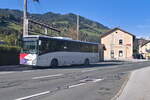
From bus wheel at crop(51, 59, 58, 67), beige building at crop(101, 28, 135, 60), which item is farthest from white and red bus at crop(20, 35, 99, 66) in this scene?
beige building at crop(101, 28, 135, 60)

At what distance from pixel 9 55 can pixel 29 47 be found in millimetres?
4414

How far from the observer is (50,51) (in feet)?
98.5

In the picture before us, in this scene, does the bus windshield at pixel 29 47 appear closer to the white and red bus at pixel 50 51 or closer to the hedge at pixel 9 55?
the white and red bus at pixel 50 51

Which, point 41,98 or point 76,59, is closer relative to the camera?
point 41,98

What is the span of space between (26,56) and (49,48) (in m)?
2.39

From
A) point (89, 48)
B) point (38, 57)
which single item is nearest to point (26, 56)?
point (38, 57)

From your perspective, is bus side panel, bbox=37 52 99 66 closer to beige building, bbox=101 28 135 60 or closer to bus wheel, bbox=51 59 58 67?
bus wheel, bbox=51 59 58 67

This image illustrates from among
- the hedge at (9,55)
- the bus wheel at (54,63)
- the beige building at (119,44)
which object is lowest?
the bus wheel at (54,63)

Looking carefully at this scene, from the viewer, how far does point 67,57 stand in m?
33.9

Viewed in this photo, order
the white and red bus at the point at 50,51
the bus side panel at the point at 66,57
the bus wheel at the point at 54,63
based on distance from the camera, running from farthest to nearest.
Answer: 1. the bus wheel at the point at 54,63
2. the bus side panel at the point at 66,57
3. the white and red bus at the point at 50,51

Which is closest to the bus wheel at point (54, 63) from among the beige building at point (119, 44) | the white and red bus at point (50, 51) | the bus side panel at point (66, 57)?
the white and red bus at point (50, 51)

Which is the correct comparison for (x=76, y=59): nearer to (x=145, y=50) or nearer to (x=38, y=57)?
(x=38, y=57)

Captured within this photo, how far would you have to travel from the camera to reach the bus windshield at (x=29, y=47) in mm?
28500

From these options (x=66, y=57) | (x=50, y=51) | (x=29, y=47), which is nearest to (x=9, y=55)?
(x=29, y=47)
